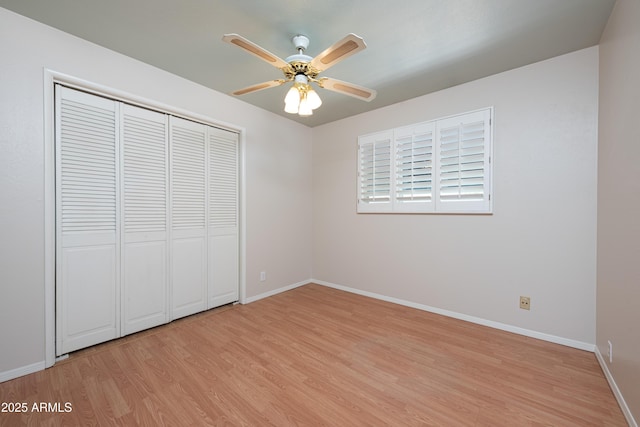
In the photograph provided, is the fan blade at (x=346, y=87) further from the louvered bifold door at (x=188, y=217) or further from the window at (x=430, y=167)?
the louvered bifold door at (x=188, y=217)

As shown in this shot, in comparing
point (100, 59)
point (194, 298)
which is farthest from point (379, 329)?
point (100, 59)

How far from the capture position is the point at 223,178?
3170 millimetres

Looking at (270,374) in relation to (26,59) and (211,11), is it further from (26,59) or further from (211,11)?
(26,59)

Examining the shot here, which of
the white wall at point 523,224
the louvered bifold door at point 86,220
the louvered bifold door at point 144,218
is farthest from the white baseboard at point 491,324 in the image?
the louvered bifold door at point 86,220

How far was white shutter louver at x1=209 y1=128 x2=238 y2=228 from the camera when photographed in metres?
3.06

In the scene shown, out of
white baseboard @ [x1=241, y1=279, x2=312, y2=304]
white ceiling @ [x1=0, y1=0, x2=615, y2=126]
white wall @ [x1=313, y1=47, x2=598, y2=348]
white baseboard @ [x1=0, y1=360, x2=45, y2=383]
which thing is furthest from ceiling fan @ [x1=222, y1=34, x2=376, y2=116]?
white baseboard @ [x1=0, y1=360, x2=45, y2=383]

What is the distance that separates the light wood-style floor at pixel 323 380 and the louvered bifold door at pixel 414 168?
1.39 m

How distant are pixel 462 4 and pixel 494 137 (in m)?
1.36

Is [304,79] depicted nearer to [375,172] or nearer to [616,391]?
[375,172]

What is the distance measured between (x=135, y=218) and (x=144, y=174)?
43cm

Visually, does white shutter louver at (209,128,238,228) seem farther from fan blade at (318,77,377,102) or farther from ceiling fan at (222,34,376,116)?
fan blade at (318,77,377,102)

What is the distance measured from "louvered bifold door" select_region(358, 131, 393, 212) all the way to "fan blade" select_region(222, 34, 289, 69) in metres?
1.91

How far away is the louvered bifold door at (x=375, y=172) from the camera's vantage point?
3420 millimetres

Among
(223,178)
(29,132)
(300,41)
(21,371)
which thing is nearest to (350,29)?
(300,41)
